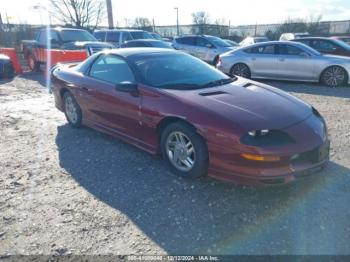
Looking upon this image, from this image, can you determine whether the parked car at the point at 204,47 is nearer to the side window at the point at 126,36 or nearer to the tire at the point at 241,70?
the side window at the point at 126,36

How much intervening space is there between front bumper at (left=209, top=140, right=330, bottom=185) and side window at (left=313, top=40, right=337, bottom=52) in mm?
9036

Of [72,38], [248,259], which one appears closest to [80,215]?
[248,259]

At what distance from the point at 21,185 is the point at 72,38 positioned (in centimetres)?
1069

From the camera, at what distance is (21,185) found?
3.73 meters

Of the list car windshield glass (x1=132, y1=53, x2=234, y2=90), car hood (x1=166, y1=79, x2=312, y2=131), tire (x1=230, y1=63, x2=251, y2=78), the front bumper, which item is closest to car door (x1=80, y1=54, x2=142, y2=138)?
car windshield glass (x1=132, y1=53, x2=234, y2=90)

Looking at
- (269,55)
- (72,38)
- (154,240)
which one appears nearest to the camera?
(154,240)

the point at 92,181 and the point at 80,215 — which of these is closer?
the point at 80,215

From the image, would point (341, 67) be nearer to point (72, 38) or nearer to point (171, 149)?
point (171, 149)

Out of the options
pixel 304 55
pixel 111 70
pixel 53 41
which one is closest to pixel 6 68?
pixel 53 41

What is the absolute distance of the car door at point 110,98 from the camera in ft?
13.6

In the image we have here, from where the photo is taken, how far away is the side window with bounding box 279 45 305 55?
941 cm

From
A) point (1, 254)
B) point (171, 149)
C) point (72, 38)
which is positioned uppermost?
point (72, 38)

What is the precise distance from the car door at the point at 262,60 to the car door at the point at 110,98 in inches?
255

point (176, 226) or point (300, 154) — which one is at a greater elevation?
point (300, 154)
